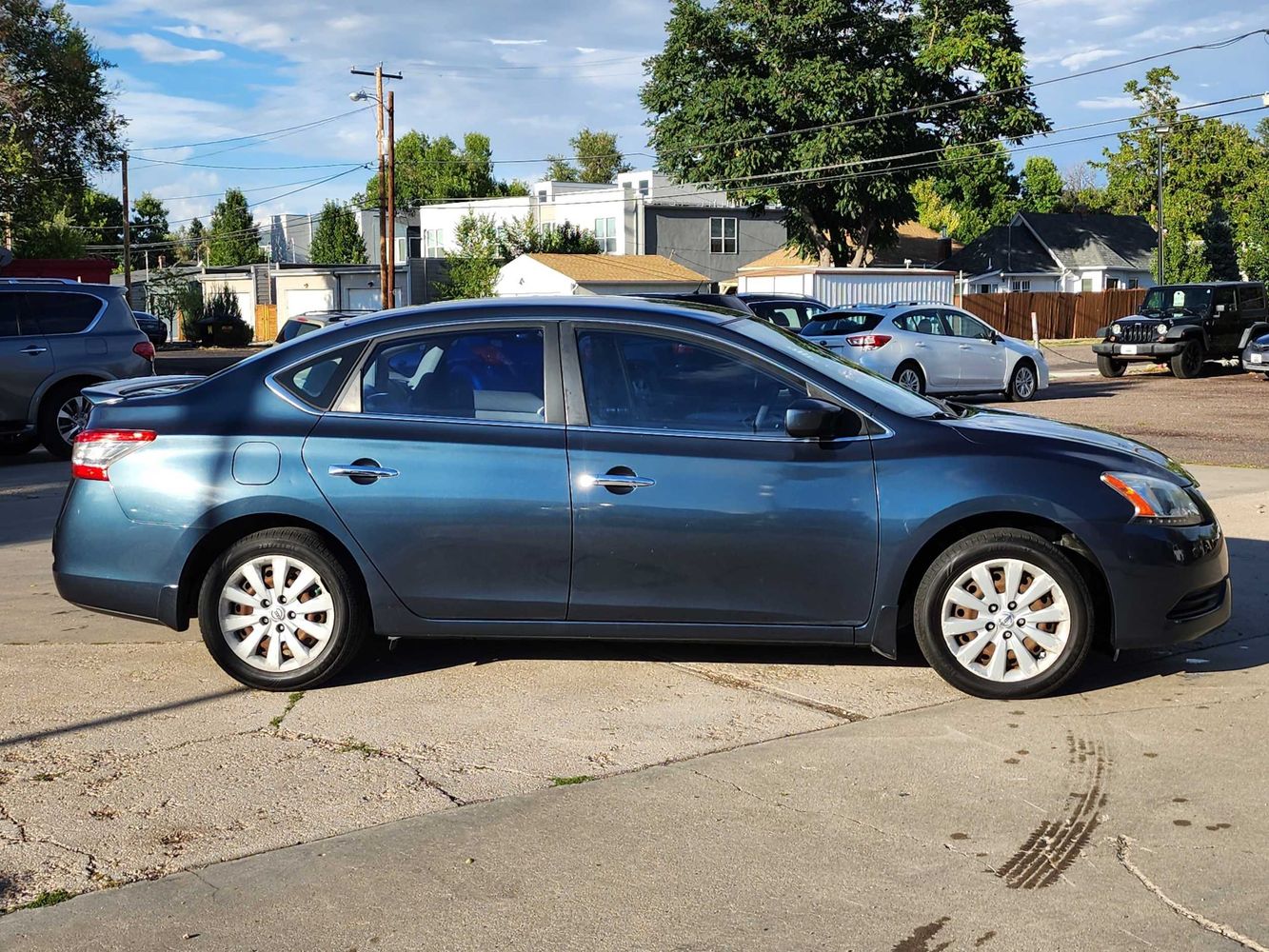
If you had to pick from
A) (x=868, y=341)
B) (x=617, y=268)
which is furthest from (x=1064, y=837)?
(x=617, y=268)

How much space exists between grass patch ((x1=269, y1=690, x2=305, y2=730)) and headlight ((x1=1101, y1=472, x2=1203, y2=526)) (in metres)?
3.52

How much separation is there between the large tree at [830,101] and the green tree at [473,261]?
41.7 ft

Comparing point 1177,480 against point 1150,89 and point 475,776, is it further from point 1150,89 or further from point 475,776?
point 1150,89

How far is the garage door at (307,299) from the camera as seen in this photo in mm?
68188

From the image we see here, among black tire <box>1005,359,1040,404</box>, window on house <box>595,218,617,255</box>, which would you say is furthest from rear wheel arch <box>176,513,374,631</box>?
window on house <box>595,218,617,255</box>

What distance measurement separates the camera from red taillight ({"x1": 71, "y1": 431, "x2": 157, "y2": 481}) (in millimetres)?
5941

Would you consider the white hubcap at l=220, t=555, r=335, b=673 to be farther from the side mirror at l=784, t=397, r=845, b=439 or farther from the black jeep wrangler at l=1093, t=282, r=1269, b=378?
the black jeep wrangler at l=1093, t=282, r=1269, b=378

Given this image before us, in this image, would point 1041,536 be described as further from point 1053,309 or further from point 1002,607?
point 1053,309

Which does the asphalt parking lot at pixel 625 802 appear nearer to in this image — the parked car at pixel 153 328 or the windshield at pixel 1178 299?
the windshield at pixel 1178 299

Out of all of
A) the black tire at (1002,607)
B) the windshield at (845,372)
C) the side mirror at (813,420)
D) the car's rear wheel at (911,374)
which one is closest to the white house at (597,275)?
the car's rear wheel at (911,374)

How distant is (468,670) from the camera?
245 inches

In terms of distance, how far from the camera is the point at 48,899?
3.87 metres

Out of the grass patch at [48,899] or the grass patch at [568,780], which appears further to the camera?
the grass patch at [568,780]

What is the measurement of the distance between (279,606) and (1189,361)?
2589 cm
